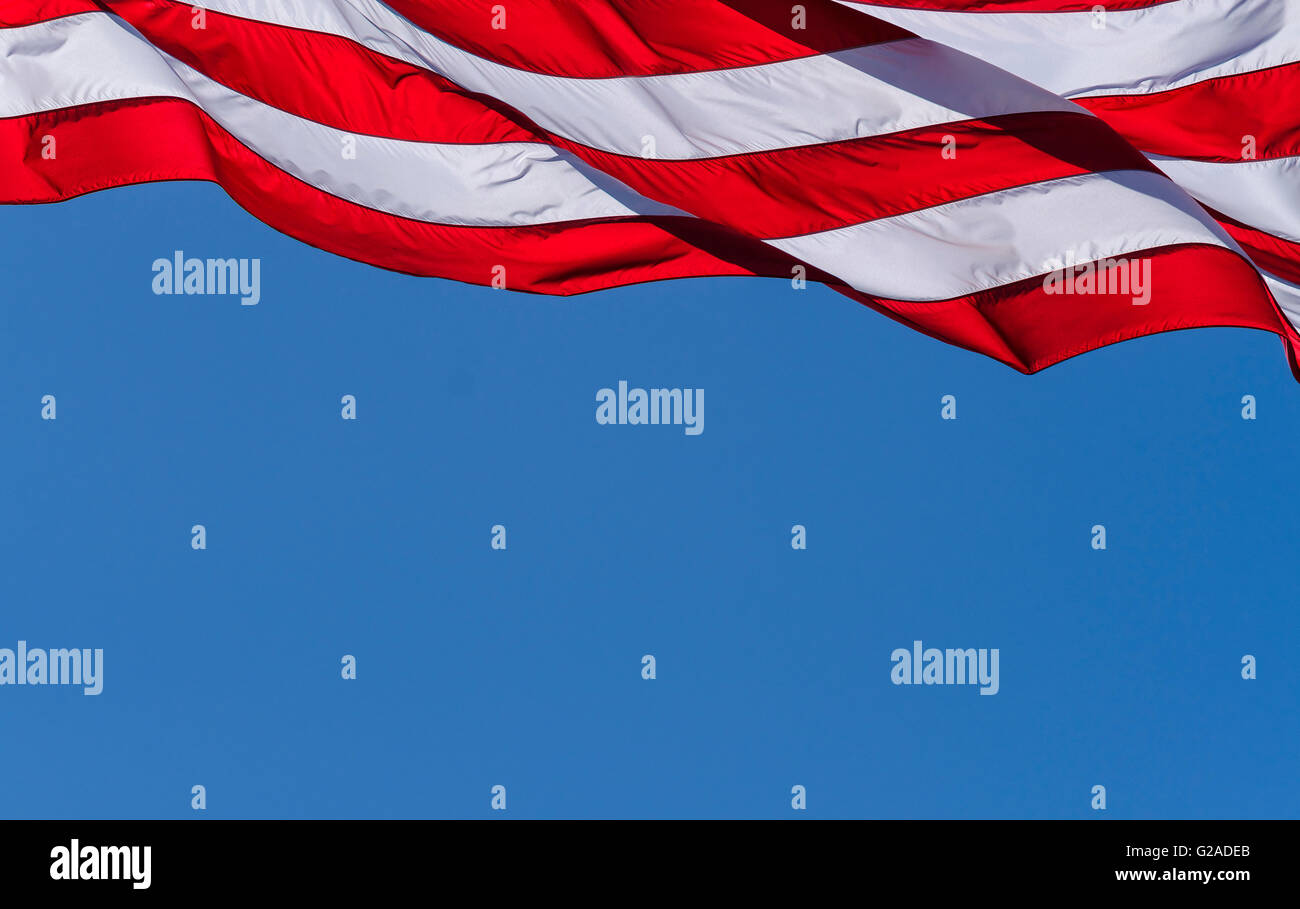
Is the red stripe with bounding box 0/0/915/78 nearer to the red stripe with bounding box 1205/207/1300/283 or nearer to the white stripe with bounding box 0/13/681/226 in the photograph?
the white stripe with bounding box 0/13/681/226

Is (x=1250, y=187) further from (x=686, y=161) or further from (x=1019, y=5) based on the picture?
(x=686, y=161)

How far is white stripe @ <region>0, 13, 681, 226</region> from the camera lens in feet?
21.3

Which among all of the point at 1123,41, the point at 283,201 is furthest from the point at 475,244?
the point at 1123,41

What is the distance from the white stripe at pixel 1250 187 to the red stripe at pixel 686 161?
26.5 inches

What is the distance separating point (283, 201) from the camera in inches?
262

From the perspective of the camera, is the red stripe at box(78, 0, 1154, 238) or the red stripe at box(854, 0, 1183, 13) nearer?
the red stripe at box(854, 0, 1183, 13)

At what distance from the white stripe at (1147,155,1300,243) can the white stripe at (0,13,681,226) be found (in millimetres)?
2827

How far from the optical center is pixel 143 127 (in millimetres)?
6598

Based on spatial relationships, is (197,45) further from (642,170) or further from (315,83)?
(642,170)

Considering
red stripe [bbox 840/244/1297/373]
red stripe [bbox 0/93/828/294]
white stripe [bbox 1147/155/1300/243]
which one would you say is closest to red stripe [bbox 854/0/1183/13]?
white stripe [bbox 1147/155/1300/243]

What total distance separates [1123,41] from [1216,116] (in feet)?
2.13
